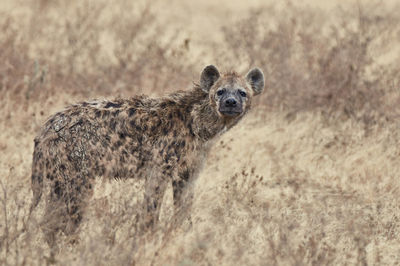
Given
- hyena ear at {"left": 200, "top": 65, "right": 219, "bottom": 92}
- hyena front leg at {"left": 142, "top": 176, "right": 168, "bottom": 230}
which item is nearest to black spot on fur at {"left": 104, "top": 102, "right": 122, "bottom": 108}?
hyena front leg at {"left": 142, "top": 176, "right": 168, "bottom": 230}

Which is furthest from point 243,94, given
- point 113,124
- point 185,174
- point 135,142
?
point 113,124

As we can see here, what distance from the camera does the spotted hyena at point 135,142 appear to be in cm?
524

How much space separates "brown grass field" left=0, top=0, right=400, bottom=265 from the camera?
17.4ft

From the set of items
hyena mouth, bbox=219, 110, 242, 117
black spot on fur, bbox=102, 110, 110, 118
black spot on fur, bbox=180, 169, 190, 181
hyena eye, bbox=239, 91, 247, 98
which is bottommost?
black spot on fur, bbox=180, 169, 190, 181

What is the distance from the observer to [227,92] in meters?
6.20

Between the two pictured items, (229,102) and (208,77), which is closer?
(229,102)

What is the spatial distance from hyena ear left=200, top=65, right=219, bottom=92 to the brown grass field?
739mm

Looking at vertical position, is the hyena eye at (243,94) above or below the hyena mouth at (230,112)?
above

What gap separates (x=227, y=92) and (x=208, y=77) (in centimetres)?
23

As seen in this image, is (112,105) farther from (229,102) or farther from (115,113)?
(229,102)

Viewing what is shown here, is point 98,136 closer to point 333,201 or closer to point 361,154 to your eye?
point 333,201

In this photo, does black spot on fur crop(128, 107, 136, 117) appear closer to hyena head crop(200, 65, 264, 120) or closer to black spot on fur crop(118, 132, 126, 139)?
black spot on fur crop(118, 132, 126, 139)

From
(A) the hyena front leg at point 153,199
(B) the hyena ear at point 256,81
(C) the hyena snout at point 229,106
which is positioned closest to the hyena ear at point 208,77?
(C) the hyena snout at point 229,106

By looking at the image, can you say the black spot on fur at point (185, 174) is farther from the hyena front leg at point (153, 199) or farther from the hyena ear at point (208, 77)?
the hyena ear at point (208, 77)
